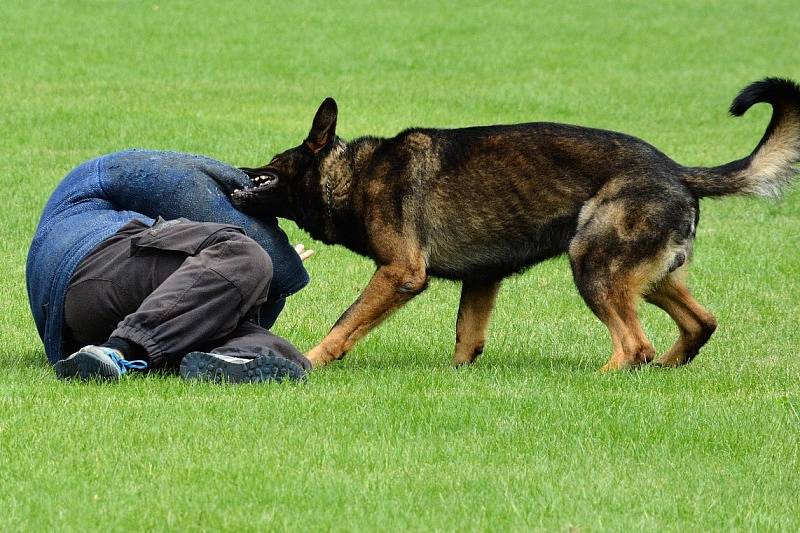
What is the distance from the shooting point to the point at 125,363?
19.7 ft

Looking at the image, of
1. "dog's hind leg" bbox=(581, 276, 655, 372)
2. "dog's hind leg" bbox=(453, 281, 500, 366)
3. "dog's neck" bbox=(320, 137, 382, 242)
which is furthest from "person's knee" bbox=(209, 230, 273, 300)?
"dog's hind leg" bbox=(581, 276, 655, 372)

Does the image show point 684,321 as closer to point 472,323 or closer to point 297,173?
point 472,323

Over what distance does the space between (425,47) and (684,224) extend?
18.9m

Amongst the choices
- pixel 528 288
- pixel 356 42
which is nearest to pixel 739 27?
pixel 356 42

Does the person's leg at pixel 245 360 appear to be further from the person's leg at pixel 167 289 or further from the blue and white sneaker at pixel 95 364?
the blue and white sneaker at pixel 95 364

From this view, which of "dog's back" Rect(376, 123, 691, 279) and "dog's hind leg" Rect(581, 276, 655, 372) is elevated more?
"dog's back" Rect(376, 123, 691, 279)

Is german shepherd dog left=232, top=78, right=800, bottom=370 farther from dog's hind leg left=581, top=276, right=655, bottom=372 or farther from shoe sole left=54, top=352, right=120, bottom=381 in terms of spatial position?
shoe sole left=54, top=352, right=120, bottom=381

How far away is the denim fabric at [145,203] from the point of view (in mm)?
6660

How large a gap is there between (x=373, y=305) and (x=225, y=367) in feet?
4.13

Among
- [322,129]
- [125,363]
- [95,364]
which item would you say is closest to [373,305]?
[322,129]

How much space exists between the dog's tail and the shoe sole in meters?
3.36

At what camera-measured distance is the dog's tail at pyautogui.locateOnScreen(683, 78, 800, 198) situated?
7.22m

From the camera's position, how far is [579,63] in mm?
24562

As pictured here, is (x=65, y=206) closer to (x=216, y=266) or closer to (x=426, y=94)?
(x=216, y=266)
